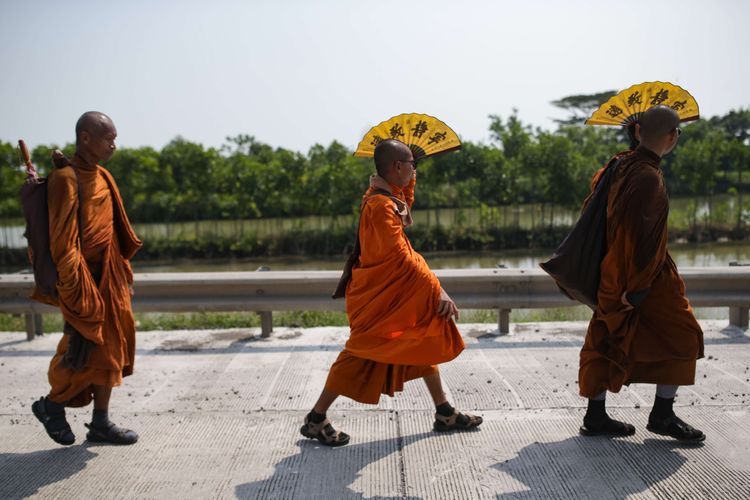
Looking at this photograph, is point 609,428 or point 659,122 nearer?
point 659,122

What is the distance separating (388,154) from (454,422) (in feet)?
5.45

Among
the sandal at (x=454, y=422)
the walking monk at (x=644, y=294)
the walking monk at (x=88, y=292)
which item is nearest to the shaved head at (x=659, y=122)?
the walking monk at (x=644, y=294)

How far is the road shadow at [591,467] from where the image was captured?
3.36m

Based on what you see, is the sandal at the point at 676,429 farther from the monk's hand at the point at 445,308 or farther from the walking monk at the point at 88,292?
the walking monk at the point at 88,292

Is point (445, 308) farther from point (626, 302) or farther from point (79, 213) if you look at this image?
point (79, 213)

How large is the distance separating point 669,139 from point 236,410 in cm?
319

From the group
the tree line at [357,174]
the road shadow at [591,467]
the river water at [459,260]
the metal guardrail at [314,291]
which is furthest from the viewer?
the tree line at [357,174]

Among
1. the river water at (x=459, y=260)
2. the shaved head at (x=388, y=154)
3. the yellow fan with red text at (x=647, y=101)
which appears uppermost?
the yellow fan with red text at (x=647, y=101)

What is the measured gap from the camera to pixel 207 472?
12.1ft

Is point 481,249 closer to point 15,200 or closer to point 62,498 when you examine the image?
point 15,200

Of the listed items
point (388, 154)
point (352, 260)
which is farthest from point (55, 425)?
point (388, 154)

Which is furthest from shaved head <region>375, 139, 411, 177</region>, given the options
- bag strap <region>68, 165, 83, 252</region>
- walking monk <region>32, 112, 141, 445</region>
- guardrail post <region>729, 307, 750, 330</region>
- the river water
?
the river water

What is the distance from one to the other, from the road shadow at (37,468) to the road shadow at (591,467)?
2330mm

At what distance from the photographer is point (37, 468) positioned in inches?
149
